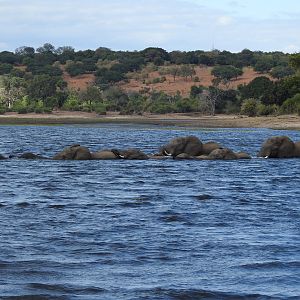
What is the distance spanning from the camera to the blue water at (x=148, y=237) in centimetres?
1443

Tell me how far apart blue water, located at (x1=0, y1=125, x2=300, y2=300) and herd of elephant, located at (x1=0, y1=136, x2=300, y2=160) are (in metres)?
9.17

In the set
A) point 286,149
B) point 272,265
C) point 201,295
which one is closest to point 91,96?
point 286,149

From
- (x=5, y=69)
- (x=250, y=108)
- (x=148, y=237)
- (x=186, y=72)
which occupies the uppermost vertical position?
(x=5, y=69)

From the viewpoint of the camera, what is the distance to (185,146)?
45.2 metres

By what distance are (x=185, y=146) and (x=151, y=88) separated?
11531 centimetres

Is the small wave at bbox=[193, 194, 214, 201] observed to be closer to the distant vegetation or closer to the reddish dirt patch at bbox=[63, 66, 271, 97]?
the distant vegetation

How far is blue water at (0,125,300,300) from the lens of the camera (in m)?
14.4

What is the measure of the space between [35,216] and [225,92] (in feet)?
323

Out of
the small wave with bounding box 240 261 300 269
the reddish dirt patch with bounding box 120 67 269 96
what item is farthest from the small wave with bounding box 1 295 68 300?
the reddish dirt patch with bounding box 120 67 269 96

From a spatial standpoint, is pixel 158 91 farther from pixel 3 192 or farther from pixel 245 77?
pixel 3 192

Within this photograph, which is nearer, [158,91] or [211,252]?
[211,252]

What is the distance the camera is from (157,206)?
23.9 metres

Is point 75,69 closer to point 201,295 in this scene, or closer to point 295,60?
point 295,60

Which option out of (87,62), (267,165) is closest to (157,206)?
(267,165)
